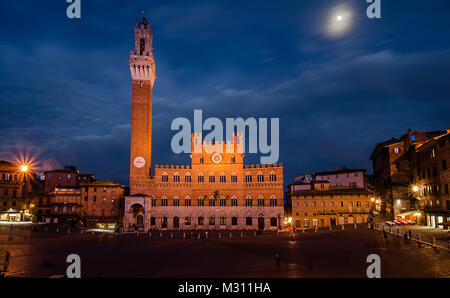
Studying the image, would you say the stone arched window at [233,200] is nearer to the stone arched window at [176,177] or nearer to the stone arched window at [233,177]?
the stone arched window at [233,177]

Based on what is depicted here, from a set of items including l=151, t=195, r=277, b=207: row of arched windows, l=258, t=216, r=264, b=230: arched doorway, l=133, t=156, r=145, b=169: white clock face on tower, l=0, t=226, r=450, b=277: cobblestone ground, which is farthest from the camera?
l=133, t=156, r=145, b=169: white clock face on tower

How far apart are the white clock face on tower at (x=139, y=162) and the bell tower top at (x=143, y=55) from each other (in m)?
16.0

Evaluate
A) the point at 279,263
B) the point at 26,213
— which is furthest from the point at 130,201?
the point at 279,263

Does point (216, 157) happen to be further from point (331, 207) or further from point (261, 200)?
point (331, 207)

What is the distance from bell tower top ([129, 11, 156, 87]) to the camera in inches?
2552

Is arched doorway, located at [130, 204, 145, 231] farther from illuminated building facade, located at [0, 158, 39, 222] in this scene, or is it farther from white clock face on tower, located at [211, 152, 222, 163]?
illuminated building facade, located at [0, 158, 39, 222]

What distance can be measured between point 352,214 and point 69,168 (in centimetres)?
7423

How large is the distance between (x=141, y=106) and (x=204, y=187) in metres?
20.7

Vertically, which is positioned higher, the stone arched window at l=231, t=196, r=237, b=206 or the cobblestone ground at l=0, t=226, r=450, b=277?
the stone arched window at l=231, t=196, r=237, b=206

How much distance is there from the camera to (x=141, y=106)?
→ 64438 millimetres

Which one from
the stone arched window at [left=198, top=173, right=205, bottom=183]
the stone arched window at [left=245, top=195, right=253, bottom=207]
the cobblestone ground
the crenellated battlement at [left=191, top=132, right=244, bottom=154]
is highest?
the crenellated battlement at [left=191, top=132, right=244, bottom=154]

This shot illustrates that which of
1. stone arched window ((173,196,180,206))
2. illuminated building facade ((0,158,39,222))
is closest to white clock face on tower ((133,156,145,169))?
stone arched window ((173,196,180,206))

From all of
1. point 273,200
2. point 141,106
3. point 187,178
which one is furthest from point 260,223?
point 141,106

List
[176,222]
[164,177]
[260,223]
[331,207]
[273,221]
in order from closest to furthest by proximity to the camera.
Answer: [273,221] < [260,223] < [331,207] < [176,222] < [164,177]
